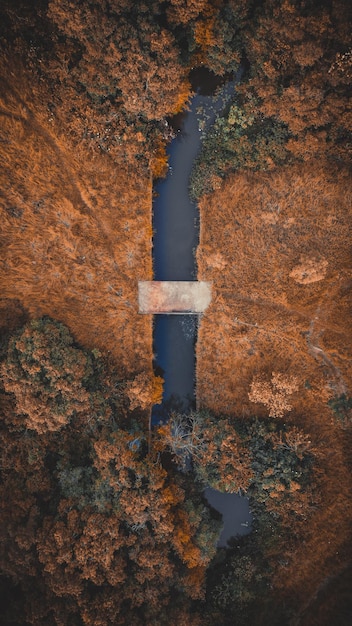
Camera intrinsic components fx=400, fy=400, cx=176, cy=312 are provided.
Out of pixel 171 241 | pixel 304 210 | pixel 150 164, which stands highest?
pixel 150 164

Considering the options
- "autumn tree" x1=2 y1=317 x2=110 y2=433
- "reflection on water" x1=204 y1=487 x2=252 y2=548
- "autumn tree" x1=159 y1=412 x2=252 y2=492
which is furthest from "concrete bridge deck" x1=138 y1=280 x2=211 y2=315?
"reflection on water" x1=204 y1=487 x2=252 y2=548

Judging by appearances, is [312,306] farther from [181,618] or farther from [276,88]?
[181,618]

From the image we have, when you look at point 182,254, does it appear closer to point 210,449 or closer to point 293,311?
point 293,311

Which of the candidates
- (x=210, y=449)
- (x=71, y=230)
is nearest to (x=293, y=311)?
(x=210, y=449)

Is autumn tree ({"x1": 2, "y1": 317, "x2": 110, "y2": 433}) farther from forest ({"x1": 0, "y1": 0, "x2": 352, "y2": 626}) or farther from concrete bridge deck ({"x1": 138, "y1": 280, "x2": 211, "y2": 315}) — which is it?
concrete bridge deck ({"x1": 138, "y1": 280, "x2": 211, "y2": 315})

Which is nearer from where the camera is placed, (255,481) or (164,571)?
(164,571)

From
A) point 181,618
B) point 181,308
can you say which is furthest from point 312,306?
point 181,618

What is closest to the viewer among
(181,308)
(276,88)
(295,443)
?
(276,88)

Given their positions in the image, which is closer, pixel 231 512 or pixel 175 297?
pixel 175 297

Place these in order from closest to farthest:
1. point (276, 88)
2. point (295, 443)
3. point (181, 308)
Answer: point (276, 88)
point (295, 443)
point (181, 308)
